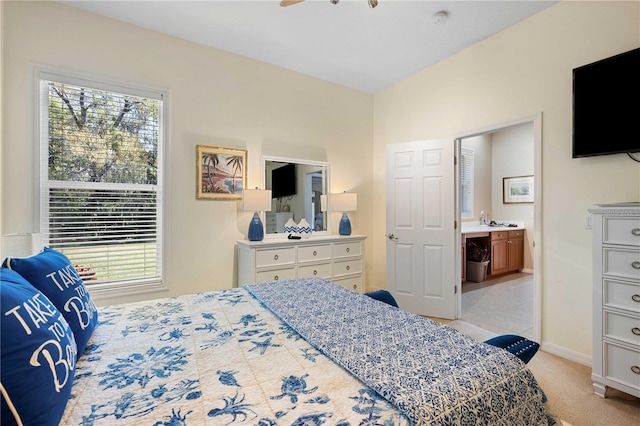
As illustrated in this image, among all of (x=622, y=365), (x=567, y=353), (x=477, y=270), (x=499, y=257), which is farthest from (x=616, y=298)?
(x=499, y=257)

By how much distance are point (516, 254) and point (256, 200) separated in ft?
16.6

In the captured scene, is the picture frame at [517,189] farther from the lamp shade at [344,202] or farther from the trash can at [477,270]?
the lamp shade at [344,202]

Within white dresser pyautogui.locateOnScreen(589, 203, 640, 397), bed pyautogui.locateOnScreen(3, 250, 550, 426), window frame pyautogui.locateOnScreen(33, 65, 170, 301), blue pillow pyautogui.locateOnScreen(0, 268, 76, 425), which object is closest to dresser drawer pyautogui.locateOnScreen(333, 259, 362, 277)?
window frame pyautogui.locateOnScreen(33, 65, 170, 301)

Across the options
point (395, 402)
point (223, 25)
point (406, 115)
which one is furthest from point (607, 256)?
point (223, 25)

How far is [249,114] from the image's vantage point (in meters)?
3.32

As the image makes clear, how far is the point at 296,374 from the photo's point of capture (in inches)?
38.6

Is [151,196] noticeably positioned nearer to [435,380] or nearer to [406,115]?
[435,380]

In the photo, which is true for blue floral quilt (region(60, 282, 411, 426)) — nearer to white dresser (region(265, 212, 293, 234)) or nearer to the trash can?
white dresser (region(265, 212, 293, 234))

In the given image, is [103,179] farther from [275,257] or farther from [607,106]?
[607,106]

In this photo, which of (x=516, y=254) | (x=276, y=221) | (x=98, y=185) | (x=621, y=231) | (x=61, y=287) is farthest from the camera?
(x=516, y=254)

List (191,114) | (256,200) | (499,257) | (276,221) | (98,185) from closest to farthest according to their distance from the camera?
(98,185), (191,114), (256,200), (276,221), (499,257)

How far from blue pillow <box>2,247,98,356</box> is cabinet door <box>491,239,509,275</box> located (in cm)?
554

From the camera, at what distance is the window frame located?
2.33 m

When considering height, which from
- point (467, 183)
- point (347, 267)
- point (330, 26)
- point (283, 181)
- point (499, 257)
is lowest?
point (499, 257)
